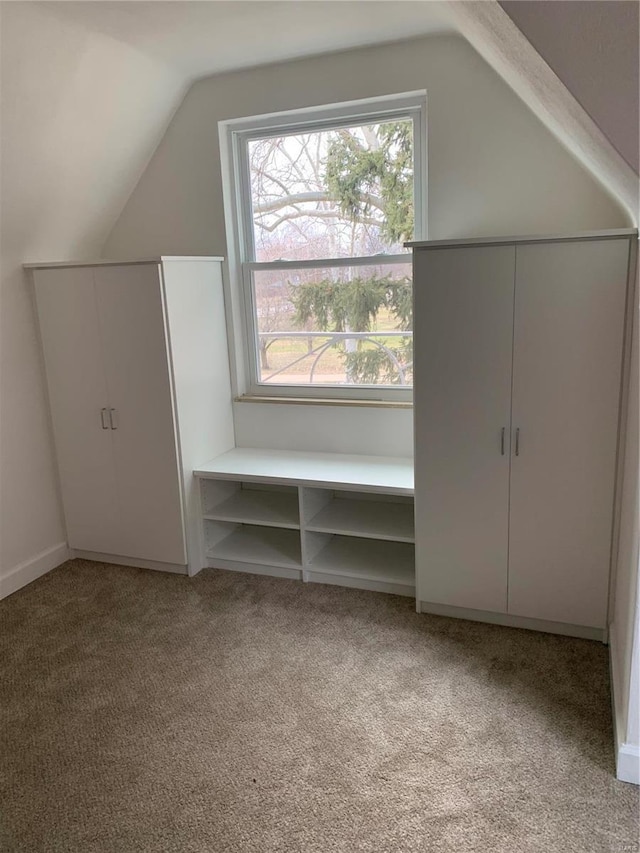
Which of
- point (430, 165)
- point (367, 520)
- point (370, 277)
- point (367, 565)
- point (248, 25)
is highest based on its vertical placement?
point (248, 25)

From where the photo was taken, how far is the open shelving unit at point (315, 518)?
3088mm

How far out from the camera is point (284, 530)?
369cm

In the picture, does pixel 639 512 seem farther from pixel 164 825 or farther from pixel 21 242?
pixel 21 242

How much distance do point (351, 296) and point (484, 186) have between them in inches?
34.1

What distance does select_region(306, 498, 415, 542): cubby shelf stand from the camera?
10.1ft

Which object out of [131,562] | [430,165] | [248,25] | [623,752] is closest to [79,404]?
[131,562]

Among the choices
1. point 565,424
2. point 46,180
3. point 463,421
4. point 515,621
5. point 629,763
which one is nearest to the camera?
point 629,763

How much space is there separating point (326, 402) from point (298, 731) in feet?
5.84

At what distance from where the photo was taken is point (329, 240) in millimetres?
3400

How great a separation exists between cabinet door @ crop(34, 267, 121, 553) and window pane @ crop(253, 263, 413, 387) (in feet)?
3.14

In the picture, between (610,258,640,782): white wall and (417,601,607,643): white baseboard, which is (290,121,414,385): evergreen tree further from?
(610,258,640,782): white wall

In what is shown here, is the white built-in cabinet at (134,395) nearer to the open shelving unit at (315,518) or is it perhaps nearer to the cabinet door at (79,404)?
the cabinet door at (79,404)

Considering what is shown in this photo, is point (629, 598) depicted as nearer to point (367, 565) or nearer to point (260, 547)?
point (367, 565)

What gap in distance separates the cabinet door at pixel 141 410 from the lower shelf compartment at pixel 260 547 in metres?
0.25
